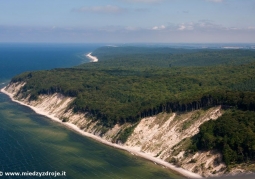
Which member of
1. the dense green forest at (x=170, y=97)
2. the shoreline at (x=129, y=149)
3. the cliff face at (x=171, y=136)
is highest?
the dense green forest at (x=170, y=97)

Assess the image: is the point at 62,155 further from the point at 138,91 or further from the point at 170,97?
the point at 138,91

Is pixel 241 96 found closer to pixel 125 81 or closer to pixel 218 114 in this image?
pixel 218 114

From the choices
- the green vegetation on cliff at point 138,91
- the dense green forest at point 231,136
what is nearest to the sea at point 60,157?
the dense green forest at point 231,136

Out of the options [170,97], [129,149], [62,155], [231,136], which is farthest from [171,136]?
[62,155]

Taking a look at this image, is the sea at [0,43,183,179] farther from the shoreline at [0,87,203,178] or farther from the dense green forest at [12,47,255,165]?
the dense green forest at [12,47,255,165]

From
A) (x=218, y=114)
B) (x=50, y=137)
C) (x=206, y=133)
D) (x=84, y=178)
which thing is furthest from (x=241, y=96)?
(x=50, y=137)

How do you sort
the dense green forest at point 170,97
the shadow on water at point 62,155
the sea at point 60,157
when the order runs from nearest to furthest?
the sea at point 60,157
the shadow on water at point 62,155
the dense green forest at point 170,97

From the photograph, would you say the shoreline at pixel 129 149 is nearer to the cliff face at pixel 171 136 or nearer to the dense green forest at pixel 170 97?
the cliff face at pixel 171 136

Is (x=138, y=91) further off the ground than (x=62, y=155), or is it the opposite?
(x=138, y=91)
